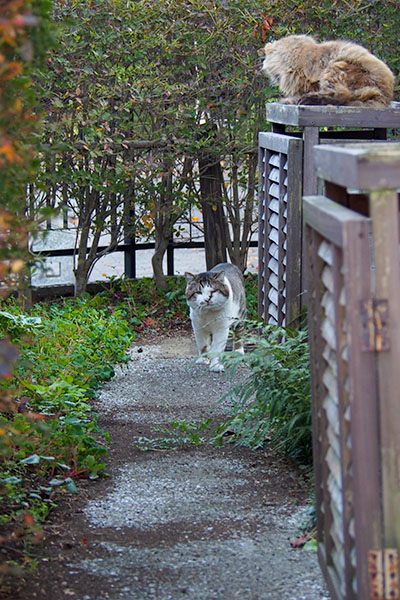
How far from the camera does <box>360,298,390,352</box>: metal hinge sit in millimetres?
1909

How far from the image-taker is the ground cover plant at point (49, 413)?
309 cm

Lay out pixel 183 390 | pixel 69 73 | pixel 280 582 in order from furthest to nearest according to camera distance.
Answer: pixel 69 73
pixel 183 390
pixel 280 582

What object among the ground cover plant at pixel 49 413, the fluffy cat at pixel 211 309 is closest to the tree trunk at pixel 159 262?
the ground cover plant at pixel 49 413

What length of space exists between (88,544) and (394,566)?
4.90 ft

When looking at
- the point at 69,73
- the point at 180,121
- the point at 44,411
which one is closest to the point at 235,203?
the point at 180,121

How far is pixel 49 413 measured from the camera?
4371 millimetres

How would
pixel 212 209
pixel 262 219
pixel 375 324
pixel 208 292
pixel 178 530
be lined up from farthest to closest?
pixel 212 209, pixel 208 292, pixel 262 219, pixel 178 530, pixel 375 324

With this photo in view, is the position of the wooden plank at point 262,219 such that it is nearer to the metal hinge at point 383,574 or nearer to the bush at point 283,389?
the bush at point 283,389

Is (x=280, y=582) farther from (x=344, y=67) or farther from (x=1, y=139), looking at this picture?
(x=344, y=67)

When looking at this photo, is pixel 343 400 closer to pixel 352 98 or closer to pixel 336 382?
pixel 336 382

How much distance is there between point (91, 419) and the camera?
15.8 feet

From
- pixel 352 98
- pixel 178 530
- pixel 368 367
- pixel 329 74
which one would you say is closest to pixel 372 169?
pixel 368 367

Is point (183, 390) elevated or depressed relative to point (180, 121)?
depressed

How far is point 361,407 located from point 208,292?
447 cm
